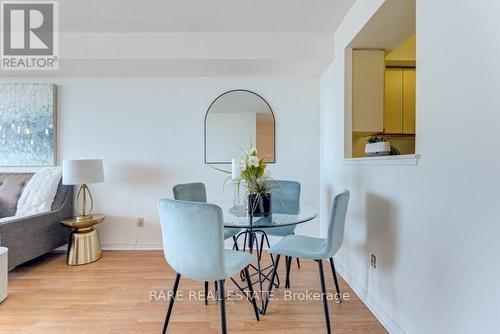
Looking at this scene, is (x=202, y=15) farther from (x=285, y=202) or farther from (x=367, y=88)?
(x=285, y=202)

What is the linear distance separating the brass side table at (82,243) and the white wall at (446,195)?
2738 mm

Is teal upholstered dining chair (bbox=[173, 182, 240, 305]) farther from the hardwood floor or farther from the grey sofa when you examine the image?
the grey sofa

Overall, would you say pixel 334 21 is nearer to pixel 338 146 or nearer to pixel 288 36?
pixel 288 36

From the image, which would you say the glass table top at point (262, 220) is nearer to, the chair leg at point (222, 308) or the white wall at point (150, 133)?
the chair leg at point (222, 308)

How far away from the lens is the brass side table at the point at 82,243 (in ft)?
8.86

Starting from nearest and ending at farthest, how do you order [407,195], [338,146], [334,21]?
[407,195] → [334,21] → [338,146]

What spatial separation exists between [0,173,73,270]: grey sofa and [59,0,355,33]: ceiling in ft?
5.79

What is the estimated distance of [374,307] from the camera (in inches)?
71.9

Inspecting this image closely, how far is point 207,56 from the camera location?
8.60 ft

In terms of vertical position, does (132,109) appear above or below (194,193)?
above

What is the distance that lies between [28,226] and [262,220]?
2.36 metres

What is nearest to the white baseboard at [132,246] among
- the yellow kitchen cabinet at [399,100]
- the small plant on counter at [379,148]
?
the small plant on counter at [379,148]

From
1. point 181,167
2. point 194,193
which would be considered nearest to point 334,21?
point 194,193

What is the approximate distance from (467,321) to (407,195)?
0.63m
